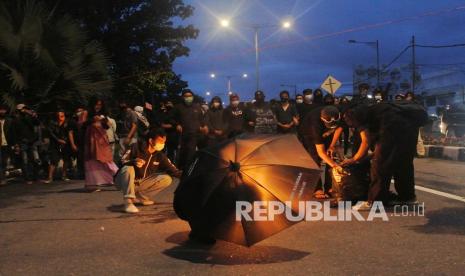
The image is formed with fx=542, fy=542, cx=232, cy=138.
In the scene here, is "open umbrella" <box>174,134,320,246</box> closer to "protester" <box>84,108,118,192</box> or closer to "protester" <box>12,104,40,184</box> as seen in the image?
"protester" <box>84,108,118,192</box>

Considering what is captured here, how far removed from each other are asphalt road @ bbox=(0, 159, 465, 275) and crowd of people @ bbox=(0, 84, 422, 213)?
558 mm

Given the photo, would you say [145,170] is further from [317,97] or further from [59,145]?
[317,97]

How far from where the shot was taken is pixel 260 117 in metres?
10.1

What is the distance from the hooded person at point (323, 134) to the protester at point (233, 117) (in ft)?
8.54

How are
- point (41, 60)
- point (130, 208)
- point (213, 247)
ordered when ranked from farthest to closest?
1. point (41, 60)
2. point (130, 208)
3. point (213, 247)

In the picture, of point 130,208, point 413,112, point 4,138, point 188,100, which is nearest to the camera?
point 413,112

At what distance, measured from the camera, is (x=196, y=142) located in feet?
33.7

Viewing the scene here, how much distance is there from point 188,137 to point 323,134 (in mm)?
3266

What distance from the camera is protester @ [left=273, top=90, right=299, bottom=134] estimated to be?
34.0ft

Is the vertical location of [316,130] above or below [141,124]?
below

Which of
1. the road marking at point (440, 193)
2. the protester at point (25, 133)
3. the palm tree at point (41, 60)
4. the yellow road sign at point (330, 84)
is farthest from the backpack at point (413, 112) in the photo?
the yellow road sign at point (330, 84)

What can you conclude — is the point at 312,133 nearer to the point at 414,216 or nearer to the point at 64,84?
the point at 414,216

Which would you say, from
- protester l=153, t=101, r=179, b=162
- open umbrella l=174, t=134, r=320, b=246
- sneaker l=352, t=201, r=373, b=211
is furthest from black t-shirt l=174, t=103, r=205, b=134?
open umbrella l=174, t=134, r=320, b=246

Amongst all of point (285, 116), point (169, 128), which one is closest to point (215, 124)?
point (169, 128)
